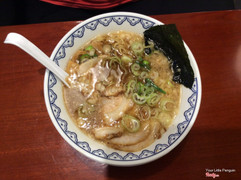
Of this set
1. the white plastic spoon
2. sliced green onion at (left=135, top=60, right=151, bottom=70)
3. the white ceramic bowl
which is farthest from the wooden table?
sliced green onion at (left=135, top=60, right=151, bottom=70)

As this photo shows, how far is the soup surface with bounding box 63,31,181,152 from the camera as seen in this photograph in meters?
1.34

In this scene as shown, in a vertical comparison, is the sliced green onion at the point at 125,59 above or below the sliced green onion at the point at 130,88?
above

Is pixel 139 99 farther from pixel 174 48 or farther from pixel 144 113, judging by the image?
pixel 174 48

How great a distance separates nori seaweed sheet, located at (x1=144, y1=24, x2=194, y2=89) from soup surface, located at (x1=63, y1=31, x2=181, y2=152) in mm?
45

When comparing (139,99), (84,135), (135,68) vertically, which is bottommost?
(84,135)

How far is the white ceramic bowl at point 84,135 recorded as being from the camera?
1.18 metres

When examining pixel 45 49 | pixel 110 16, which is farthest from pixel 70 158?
pixel 110 16

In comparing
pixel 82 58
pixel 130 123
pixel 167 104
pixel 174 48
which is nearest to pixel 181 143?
pixel 167 104

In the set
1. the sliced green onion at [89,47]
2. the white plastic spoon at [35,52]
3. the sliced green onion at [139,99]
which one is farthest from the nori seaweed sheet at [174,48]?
the white plastic spoon at [35,52]

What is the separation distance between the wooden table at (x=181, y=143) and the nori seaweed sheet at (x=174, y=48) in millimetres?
349

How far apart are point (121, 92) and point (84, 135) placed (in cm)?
39

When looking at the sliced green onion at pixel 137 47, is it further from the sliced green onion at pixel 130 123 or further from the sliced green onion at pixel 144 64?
the sliced green onion at pixel 130 123

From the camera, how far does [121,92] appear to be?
1439 mm

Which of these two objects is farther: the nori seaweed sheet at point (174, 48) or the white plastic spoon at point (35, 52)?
the nori seaweed sheet at point (174, 48)
